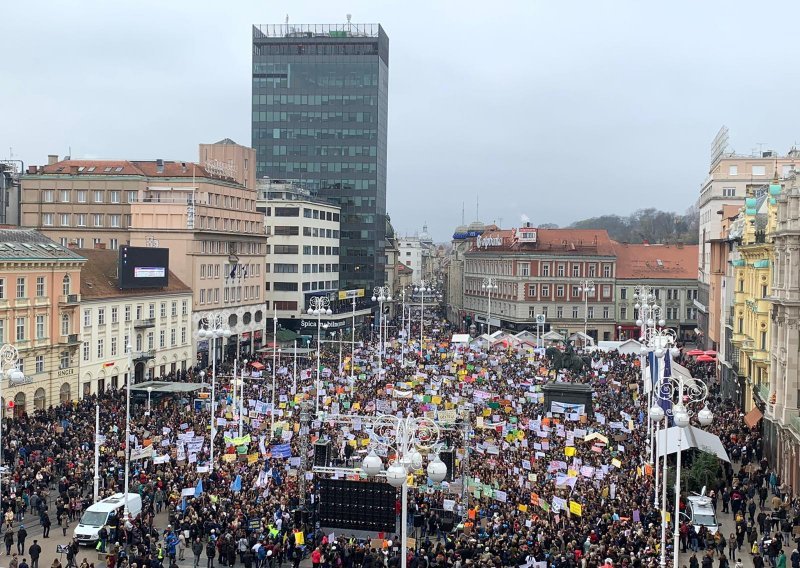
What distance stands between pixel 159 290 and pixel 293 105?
4918 centimetres

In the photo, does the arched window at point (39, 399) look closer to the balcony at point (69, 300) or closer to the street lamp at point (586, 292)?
the balcony at point (69, 300)

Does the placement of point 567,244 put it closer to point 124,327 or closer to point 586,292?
point 586,292

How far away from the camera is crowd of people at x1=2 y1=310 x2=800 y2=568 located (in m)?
28.4

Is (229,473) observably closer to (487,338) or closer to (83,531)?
(83,531)

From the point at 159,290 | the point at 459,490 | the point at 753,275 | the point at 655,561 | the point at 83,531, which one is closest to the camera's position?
the point at 655,561

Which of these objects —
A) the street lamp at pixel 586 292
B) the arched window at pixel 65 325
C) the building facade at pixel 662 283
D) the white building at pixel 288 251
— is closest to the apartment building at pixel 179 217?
the white building at pixel 288 251

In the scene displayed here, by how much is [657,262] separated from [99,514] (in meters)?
86.2

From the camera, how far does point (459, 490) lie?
1368 inches

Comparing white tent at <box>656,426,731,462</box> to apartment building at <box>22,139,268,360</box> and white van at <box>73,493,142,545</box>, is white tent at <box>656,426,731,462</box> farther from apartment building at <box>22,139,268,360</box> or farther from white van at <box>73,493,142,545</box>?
apartment building at <box>22,139,268,360</box>

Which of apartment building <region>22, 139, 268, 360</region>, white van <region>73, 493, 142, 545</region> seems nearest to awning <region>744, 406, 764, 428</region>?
white van <region>73, 493, 142, 545</region>

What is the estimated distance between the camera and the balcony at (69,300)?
189 feet

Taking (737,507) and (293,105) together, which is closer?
(737,507)

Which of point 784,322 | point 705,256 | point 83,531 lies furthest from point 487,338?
point 83,531

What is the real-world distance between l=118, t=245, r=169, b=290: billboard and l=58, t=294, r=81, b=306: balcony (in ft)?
25.4
